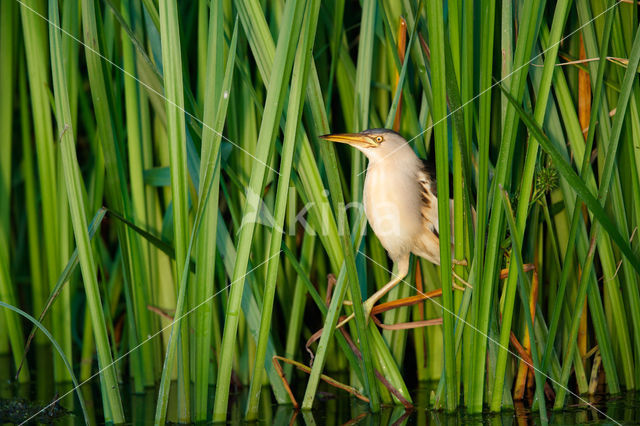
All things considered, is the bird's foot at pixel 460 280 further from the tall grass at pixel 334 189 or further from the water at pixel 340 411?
the water at pixel 340 411

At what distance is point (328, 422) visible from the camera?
178 cm

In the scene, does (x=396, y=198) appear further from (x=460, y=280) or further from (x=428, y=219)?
(x=460, y=280)

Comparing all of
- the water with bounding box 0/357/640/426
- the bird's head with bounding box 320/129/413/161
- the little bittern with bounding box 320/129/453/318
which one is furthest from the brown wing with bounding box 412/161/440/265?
the water with bounding box 0/357/640/426

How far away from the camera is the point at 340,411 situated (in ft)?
6.16

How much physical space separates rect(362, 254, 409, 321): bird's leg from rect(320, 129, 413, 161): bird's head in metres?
0.30

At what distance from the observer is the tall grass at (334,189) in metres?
1.53

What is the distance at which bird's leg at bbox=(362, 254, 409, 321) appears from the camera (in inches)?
73.6

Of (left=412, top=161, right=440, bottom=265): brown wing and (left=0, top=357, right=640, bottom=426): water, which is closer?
(left=0, top=357, right=640, bottom=426): water

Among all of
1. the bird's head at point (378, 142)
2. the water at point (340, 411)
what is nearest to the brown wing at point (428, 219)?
the bird's head at point (378, 142)

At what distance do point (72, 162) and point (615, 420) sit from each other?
57.8 inches

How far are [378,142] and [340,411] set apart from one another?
0.75 metres

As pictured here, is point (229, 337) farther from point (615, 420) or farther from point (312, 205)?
point (615, 420)

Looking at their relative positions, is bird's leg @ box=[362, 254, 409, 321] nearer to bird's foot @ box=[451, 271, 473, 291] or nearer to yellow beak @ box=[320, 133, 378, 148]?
bird's foot @ box=[451, 271, 473, 291]

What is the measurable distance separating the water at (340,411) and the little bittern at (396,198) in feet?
0.93
